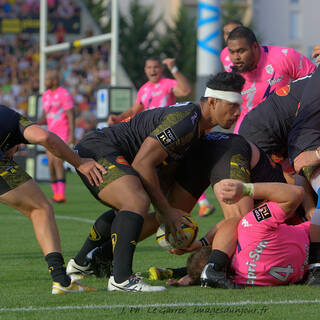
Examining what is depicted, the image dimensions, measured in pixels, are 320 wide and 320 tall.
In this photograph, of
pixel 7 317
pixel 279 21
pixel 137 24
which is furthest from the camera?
pixel 279 21

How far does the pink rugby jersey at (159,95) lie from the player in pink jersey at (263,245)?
24.0ft

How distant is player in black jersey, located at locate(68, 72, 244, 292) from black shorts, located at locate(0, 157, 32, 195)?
58 cm

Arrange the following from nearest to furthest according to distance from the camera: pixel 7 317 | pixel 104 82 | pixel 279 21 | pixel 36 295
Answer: pixel 7 317
pixel 36 295
pixel 104 82
pixel 279 21

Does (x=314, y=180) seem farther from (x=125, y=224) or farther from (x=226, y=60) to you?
(x=226, y=60)

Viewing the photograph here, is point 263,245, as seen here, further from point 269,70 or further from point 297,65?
point 297,65

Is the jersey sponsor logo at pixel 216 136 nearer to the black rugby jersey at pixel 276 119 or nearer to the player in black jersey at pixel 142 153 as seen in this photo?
the player in black jersey at pixel 142 153

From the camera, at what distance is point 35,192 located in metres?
5.65

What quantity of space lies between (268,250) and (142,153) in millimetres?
1148

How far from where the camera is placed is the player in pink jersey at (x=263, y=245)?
5.45m

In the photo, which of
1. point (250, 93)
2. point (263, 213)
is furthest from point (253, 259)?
point (250, 93)

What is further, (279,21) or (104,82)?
(279,21)

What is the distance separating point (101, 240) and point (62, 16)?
64.3ft

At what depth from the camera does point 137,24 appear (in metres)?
49.5

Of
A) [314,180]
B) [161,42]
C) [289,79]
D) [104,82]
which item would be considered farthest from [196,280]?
[161,42]
